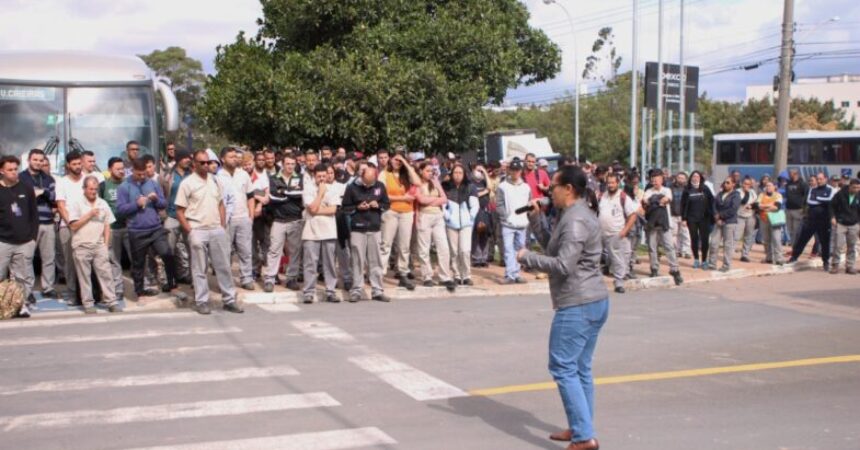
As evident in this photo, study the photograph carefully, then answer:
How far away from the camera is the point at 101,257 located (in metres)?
11.1

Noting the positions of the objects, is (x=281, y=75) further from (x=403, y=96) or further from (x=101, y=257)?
(x=101, y=257)

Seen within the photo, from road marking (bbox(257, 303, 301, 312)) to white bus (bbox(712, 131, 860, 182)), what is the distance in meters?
25.7

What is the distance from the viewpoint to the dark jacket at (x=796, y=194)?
19938 mm

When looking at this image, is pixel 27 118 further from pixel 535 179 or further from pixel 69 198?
pixel 535 179

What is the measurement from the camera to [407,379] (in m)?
7.95

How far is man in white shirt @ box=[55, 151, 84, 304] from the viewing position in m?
11.0

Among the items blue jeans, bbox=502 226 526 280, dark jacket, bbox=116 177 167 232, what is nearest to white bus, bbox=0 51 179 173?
dark jacket, bbox=116 177 167 232

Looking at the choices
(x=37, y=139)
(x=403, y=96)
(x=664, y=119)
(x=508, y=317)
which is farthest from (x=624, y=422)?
(x=664, y=119)

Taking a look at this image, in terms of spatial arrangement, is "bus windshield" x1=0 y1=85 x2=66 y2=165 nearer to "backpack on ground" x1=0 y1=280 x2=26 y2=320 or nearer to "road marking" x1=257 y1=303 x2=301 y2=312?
"backpack on ground" x1=0 y1=280 x2=26 y2=320

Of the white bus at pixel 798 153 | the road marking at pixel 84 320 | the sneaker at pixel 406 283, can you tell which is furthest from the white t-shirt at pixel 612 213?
the white bus at pixel 798 153

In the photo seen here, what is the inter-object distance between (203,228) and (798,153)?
32.5 m

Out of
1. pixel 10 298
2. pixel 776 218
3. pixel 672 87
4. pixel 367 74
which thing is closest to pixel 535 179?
pixel 367 74

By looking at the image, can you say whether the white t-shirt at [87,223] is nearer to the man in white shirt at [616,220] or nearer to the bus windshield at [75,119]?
the bus windshield at [75,119]

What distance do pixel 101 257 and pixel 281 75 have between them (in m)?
8.42
